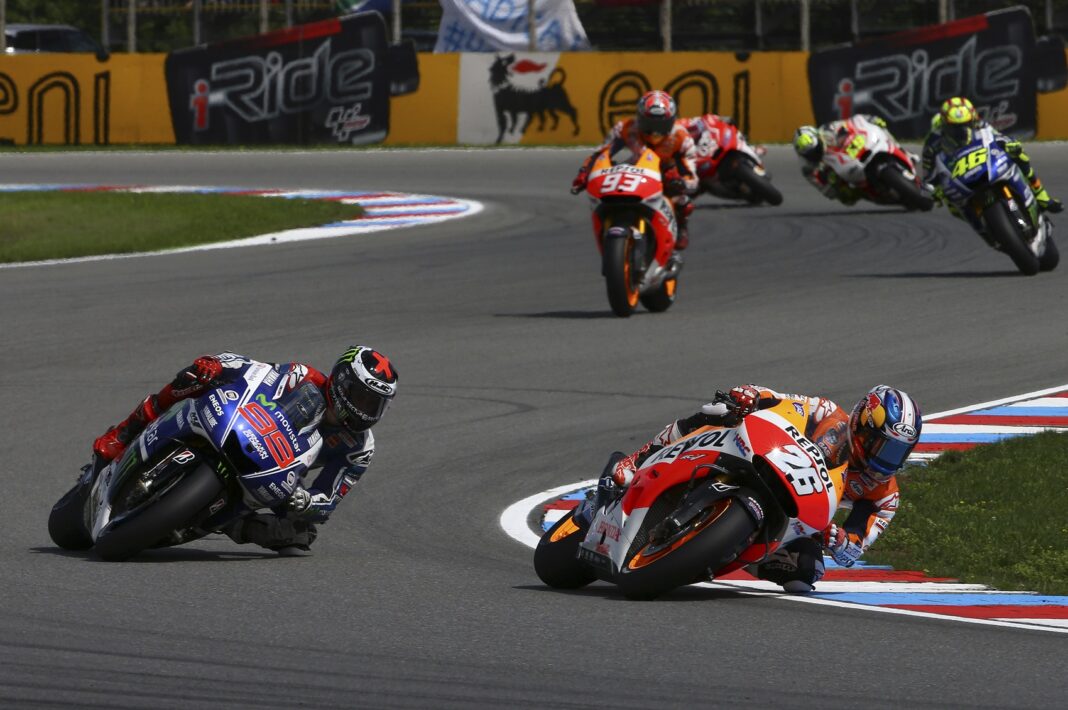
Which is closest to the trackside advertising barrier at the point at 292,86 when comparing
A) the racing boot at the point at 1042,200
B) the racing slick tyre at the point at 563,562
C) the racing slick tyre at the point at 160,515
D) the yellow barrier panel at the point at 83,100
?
the yellow barrier panel at the point at 83,100

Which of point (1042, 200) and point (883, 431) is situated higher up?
point (1042, 200)

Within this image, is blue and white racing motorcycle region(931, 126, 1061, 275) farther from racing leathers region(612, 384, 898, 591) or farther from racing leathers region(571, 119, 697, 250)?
racing leathers region(612, 384, 898, 591)

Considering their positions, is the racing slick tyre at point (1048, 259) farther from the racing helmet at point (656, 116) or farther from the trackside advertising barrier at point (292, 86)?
the trackside advertising barrier at point (292, 86)

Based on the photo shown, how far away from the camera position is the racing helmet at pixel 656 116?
53.5 ft

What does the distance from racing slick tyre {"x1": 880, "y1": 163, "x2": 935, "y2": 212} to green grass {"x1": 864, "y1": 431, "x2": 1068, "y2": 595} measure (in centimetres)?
1331

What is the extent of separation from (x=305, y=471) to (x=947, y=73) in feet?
81.1

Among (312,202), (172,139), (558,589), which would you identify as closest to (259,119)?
(172,139)

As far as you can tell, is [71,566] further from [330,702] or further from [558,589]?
[330,702]

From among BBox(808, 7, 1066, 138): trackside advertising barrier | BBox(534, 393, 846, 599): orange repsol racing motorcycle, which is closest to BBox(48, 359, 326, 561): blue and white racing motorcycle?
BBox(534, 393, 846, 599): orange repsol racing motorcycle

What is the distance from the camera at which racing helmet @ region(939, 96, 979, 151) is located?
17984mm

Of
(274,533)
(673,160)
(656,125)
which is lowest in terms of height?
(274,533)

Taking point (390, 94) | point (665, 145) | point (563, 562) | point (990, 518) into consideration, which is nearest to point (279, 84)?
point (390, 94)

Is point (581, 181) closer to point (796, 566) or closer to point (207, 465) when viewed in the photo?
point (207, 465)

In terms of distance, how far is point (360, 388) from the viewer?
8453 millimetres
